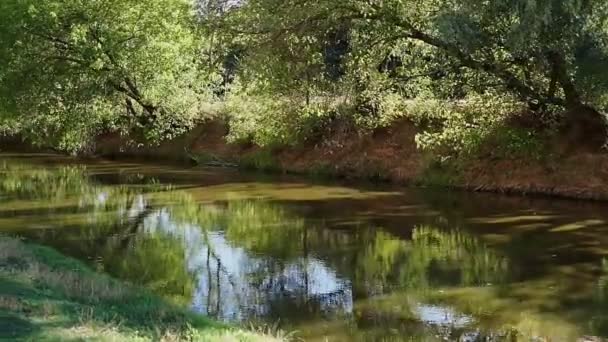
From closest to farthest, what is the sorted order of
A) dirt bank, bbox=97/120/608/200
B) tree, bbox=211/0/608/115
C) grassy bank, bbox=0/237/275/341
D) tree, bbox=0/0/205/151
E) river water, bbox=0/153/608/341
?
grassy bank, bbox=0/237/275/341, river water, bbox=0/153/608/341, tree, bbox=211/0/608/115, dirt bank, bbox=97/120/608/200, tree, bbox=0/0/205/151

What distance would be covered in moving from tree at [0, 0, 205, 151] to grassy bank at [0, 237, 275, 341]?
18383 mm

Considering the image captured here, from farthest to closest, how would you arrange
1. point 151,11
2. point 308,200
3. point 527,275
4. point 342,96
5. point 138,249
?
point 151,11 < point 342,96 < point 308,200 < point 138,249 < point 527,275

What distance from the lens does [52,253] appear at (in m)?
12.8

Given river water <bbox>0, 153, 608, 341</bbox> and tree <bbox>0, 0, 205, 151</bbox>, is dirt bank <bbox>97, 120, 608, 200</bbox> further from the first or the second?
tree <bbox>0, 0, 205, 151</bbox>

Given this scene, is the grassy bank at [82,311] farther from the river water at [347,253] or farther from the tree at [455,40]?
the tree at [455,40]

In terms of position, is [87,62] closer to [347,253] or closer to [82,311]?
[347,253]

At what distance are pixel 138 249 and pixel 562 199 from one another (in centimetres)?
1191

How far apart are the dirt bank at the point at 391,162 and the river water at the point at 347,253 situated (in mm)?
894

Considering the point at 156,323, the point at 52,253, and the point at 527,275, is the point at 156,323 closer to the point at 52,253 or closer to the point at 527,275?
the point at 52,253

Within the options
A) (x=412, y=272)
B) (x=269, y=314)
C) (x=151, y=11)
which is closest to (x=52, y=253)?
(x=269, y=314)

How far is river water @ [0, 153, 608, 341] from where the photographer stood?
10.5m

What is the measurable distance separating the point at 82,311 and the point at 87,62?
935 inches

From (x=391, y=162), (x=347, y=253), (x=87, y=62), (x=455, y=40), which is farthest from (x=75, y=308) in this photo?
(x=87, y=62)

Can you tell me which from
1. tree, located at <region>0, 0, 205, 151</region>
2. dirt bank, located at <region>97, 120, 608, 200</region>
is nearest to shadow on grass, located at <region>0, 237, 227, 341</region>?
dirt bank, located at <region>97, 120, 608, 200</region>
